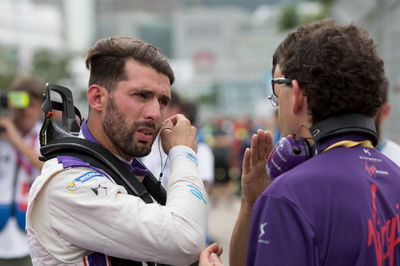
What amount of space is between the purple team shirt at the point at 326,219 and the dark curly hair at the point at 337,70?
154 mm

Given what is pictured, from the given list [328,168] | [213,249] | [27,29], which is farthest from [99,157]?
[27,29]

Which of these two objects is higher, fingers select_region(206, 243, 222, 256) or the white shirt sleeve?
the white shirt sleeve

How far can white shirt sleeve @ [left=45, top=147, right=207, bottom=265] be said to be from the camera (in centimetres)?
224

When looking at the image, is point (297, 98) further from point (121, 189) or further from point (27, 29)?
point (27, 29)

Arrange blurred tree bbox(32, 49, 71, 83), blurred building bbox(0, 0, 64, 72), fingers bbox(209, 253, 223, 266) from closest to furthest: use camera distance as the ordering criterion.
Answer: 1. fingers bbox(209, 253, 223, 266)
2. blurred tree bbox(32, 49, 71, 83)
3. blurred building bbox(0, 0, 64, 72)

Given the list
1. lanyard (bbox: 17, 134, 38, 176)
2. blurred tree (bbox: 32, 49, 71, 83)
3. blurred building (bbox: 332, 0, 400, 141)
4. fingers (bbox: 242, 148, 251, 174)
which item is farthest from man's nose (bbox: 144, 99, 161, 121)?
blurred tree (bbox: 32, 49, 71, 83)

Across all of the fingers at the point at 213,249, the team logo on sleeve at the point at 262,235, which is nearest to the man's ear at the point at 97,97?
the fingers at the point at 213,249

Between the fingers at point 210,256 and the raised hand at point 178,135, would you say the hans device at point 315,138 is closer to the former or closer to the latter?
the fingers at point 210,256

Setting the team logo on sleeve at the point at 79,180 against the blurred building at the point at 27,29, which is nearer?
the team logo on sleeve at the point at 79,180

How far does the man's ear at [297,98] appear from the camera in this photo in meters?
2.03

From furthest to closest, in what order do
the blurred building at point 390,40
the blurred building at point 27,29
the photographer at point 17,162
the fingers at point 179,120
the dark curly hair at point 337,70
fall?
the blurred building at point 27,29 < the blurred building at point 390,40 < the photographer at point 17,162 < the fingers at point 179,120 < the dark curly hair at point 337,70

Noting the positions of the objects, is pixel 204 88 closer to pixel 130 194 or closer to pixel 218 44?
pixel 218 44

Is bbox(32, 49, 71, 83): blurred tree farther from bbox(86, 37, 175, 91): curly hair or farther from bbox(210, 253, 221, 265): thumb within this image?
bbox(210, 253, 221, 265): thumb

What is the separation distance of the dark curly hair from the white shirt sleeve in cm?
56
